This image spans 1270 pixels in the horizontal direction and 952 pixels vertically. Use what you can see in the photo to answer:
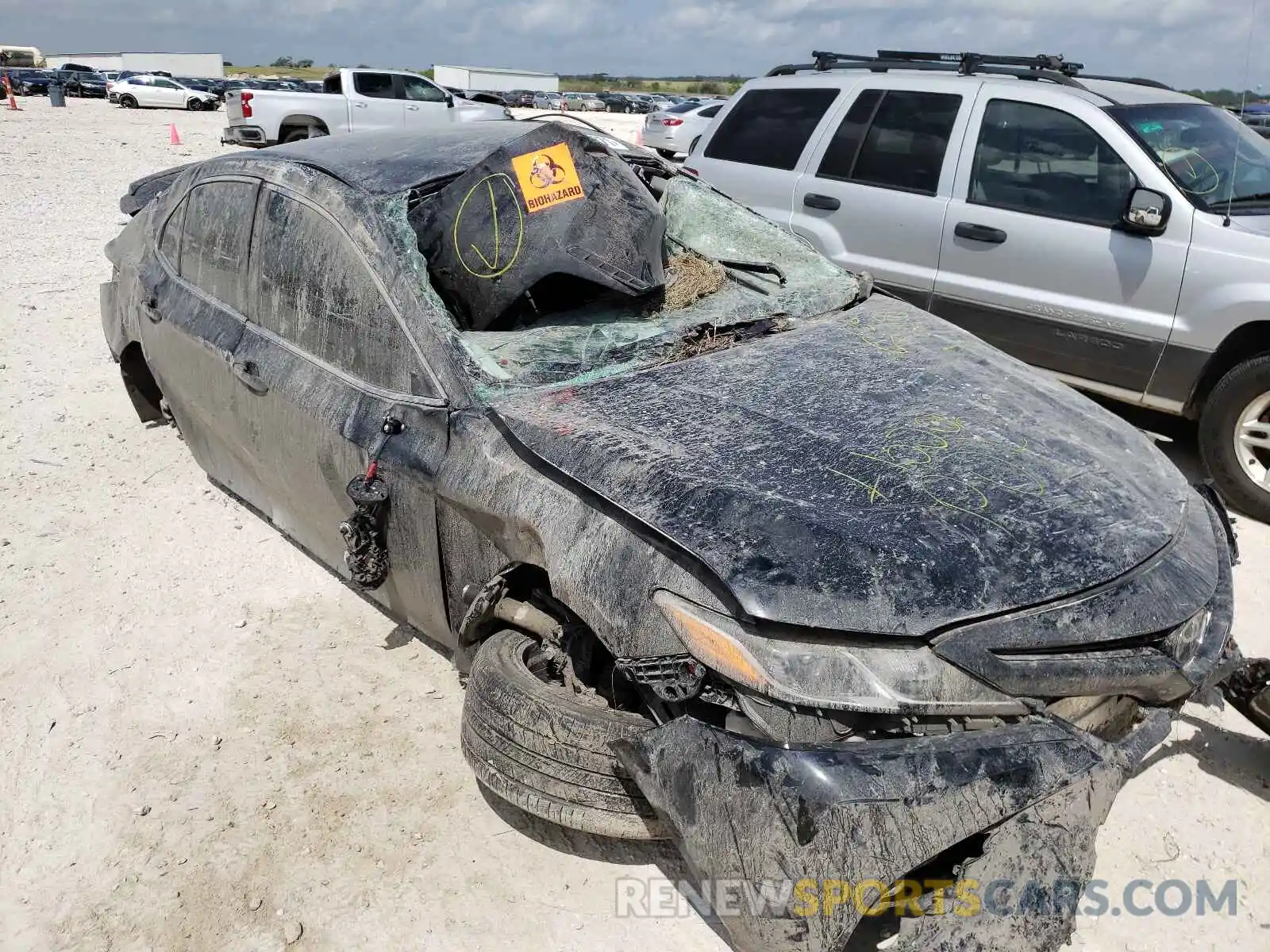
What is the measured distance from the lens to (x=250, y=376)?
130 inches

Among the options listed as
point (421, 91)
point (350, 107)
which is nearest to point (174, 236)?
point (350, 107)

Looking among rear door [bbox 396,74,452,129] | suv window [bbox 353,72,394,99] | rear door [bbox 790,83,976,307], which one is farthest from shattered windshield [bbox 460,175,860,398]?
suv window [bbox 353,72,394,99]

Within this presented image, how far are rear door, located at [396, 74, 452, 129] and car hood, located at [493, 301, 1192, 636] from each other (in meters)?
16.2

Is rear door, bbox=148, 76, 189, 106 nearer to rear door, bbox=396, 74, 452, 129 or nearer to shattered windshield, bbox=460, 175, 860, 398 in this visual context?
rear door, bbox=396, 74, 452, 129

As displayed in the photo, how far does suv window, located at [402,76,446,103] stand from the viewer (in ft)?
57.6

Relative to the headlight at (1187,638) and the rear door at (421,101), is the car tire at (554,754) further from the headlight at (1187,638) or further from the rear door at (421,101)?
the rear door at (421,101)

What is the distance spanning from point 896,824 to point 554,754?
868 millimetres

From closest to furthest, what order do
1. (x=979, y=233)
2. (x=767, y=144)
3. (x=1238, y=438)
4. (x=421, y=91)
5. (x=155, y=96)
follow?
(x=1238, y=438) < (x=979, y=233) < (x=767, y=144) < (x=421, y=91) < (x=155, y=96)

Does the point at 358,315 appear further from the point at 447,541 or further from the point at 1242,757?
the point at 1242,757

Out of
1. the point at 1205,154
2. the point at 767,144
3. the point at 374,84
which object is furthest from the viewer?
the point at 374,84

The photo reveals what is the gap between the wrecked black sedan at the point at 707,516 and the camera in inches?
72.4

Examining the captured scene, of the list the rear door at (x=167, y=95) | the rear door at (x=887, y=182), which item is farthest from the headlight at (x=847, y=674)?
the rear door at (x=167, y=95)

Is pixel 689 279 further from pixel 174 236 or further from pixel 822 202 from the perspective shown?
pixel 822 202

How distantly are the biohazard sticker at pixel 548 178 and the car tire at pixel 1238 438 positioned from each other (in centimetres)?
330
